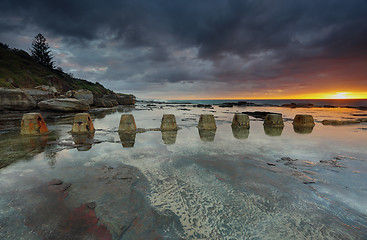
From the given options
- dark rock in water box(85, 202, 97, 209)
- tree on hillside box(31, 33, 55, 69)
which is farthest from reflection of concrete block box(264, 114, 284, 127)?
tree on hillside box(31, 33, 55, 69)

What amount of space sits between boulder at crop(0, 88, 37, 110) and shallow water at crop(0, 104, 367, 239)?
503 inches

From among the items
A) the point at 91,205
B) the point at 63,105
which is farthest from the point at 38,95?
the point at 91,205

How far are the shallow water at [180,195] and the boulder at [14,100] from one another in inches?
503

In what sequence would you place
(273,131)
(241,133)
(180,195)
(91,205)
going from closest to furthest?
(91,205)
(180,195)
(241,133)
(273,131)

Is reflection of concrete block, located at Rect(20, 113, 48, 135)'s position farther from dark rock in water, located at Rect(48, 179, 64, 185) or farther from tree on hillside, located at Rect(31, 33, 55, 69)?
tree on hillside, located at Rect(31, 33, 55, 69)

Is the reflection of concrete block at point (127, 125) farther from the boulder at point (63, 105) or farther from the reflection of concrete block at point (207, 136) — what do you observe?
the boulder at point (63, 105)

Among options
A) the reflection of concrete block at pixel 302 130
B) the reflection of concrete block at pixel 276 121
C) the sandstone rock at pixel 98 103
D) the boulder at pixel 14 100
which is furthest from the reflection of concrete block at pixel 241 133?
the sandstone rock at pixel 98 103

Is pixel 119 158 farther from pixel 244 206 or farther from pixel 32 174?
pixel 244 206

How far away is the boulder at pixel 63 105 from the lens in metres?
17.0

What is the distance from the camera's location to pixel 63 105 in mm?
17812

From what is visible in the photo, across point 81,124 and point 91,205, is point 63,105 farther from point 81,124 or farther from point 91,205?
point 91,205

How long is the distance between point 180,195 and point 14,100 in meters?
19.0

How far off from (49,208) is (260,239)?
3.22 m

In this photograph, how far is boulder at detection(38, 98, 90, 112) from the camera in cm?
1700
